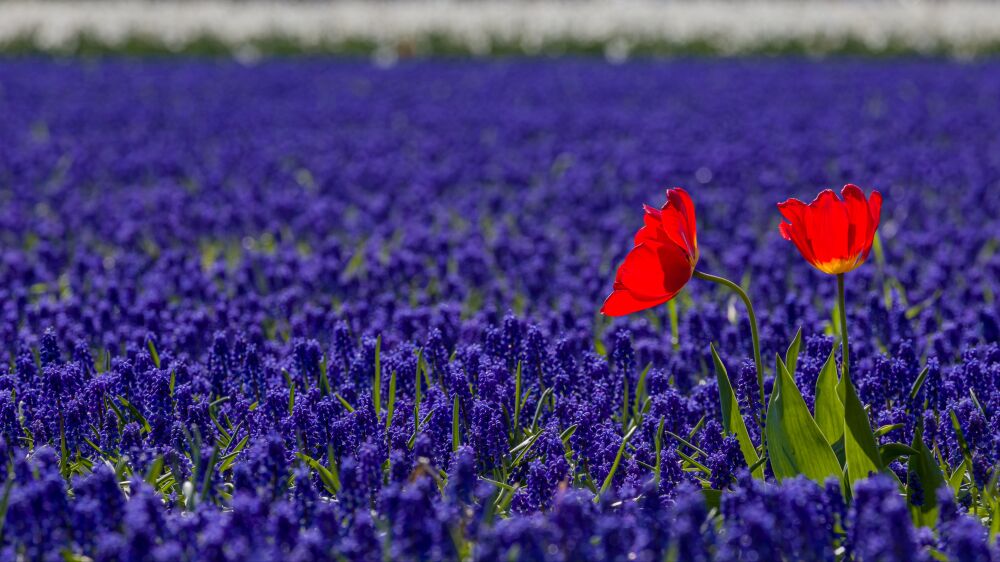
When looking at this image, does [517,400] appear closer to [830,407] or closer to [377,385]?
[377,385]

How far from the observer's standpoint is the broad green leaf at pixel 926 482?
2918mm

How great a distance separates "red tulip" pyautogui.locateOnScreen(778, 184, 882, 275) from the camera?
2.88 m

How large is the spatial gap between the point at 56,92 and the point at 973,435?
47.0 feet

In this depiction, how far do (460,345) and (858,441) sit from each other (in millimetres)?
1744

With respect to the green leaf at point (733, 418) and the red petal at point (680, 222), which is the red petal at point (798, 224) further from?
the green leaf at point (733, 418)

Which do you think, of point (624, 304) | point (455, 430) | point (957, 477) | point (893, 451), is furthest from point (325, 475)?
point (957, 477)

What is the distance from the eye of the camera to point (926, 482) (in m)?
2.96

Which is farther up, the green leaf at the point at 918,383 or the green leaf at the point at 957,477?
the green leaf at the point at 918,383

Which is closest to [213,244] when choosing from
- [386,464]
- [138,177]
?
[138,177]

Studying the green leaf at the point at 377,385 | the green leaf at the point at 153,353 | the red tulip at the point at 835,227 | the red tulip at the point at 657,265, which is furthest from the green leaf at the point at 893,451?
the green leaf at the point at 153,353

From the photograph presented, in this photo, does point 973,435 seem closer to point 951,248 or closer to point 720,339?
point 720,339

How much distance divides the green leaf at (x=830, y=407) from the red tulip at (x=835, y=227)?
1.12 feet

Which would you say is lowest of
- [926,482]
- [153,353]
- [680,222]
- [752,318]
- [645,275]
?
[153,353]

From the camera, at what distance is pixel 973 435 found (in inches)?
→ 125
